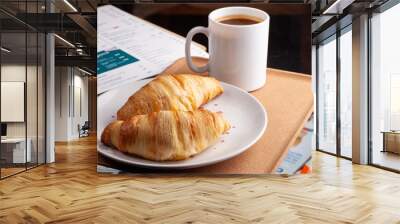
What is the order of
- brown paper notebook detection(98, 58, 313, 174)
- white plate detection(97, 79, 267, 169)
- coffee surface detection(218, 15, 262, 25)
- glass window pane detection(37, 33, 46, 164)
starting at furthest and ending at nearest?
glass window pane detection(37, 33, 46, 164) → coffee surface detection(218, 15, 262, 25) → brown paper notebook detection(98, 58, 313, 174) → white plate detection(97, 79, 267, 169)

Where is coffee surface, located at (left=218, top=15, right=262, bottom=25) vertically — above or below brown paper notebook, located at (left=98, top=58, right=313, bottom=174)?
above

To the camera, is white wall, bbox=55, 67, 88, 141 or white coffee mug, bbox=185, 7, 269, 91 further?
white wall, bbox=55, 67, 88, 141

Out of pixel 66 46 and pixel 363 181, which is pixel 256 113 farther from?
pixel 66 46

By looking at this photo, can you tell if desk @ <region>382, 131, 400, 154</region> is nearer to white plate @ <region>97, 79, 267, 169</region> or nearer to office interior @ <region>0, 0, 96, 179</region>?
white plate @ <region>97, 79, 267, 169</region>

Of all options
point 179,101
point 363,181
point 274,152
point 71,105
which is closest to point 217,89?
point 179,101

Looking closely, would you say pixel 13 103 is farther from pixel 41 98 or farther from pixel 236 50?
pixel 236 50

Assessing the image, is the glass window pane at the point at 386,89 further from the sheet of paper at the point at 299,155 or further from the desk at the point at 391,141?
the sheet of paper at the point at 299,155

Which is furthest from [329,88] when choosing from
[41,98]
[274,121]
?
[41,98]


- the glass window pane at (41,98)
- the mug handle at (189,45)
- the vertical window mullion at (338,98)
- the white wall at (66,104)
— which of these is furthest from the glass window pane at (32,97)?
the white wall at (66,104)

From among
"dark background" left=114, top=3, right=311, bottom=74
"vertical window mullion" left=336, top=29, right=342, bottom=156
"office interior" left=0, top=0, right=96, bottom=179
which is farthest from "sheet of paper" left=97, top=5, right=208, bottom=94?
"vertical window mullion" left=336, top=29, right=342, bottom=156
